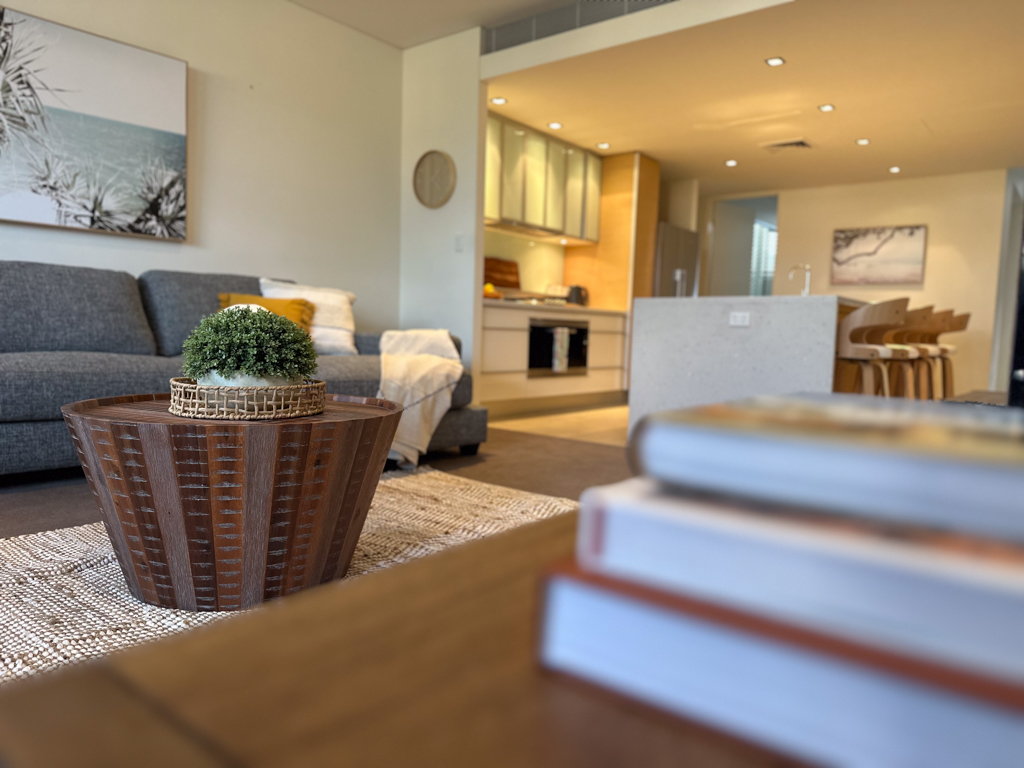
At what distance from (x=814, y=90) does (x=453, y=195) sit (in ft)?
8.66

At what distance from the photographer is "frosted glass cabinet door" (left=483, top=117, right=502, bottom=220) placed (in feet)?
18.1

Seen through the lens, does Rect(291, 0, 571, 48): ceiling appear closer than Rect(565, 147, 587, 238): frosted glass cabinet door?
Yes

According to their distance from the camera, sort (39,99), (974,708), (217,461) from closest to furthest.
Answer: (974,708) < (217,461) < (39,99)

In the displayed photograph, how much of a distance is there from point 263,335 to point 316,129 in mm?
3712

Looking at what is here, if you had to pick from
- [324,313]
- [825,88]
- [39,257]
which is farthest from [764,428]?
[825,88]

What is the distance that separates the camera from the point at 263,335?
143cm

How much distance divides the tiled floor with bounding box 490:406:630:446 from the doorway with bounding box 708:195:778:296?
4.12 metres

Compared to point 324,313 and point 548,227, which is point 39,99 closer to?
point 324,313

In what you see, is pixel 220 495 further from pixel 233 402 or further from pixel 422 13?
pixel 422 13

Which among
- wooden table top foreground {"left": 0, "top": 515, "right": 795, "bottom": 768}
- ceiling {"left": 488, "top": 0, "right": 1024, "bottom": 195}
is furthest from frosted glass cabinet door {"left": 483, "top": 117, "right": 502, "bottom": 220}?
wooden table top foreground {"left": 0, "top": 515, "right": 795, "bottom": 768}

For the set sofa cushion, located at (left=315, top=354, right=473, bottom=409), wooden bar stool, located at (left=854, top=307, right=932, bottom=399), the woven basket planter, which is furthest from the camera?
wooden bar stool, located at (left=854, top=307, right=932, bottom=399)

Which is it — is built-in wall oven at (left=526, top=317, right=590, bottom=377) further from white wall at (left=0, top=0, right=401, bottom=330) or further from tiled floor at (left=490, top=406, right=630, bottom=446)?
white wall at (left=0, top=0, right=401, bottom=330)

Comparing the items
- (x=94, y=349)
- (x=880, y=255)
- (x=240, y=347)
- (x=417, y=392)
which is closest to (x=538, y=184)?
(x=417, y=392)

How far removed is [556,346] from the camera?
221 inches
